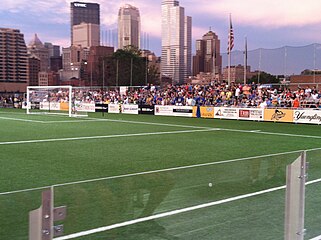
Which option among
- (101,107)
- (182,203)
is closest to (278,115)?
(101,107)

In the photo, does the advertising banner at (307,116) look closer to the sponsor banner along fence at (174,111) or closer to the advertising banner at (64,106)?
the sponsor banner along fence at (174,111)

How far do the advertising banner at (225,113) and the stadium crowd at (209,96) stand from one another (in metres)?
1.21

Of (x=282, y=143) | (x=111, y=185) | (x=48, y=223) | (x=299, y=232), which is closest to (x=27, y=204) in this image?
(x=48, y=223)

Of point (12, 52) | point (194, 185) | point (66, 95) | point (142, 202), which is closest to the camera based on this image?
point (142, 202)

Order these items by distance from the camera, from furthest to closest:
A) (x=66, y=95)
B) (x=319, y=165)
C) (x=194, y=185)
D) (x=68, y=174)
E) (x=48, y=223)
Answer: (x=66, y=95) < (x=68, y=174) < (x=319, y=165) < (x=194, y=185) < (x=48, y=223)

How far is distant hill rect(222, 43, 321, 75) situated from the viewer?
37.8 meters

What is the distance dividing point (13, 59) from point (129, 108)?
9165cm

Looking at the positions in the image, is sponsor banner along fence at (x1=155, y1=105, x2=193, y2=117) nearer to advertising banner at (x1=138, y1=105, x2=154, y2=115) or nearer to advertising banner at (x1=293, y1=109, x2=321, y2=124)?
advertising banner at (x1=138, y1=105, x2=154, y2=115)

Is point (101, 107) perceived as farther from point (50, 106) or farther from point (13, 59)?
point (13, 59)

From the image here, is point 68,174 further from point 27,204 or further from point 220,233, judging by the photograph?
point 27,204

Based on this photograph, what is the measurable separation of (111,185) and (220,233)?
1.33 metres

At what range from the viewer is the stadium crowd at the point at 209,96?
30.0m

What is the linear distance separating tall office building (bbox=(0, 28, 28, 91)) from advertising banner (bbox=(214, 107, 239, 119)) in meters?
79.8

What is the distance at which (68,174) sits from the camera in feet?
31.0
